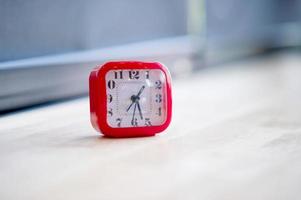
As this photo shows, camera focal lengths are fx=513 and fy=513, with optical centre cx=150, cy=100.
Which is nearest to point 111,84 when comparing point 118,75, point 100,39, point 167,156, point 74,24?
point 118,75

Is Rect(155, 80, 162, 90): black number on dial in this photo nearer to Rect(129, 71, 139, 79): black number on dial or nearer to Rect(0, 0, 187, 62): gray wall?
Rect(129, 71, 139, 79): black number on dial

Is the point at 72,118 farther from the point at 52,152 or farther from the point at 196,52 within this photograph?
the point at 196,52

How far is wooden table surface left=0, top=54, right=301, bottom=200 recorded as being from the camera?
0.89 meters

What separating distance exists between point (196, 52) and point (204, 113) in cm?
182

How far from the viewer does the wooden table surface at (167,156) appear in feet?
2.93

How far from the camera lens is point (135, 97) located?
1306 millimetres

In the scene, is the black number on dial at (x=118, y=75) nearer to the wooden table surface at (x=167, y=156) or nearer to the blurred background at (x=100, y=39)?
the wooden table surface at (x=167, y=156)

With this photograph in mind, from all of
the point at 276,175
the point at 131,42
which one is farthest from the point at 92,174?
the point at 131,42

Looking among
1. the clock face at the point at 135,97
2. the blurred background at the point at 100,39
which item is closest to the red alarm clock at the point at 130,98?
the clock face at the point at 135,97

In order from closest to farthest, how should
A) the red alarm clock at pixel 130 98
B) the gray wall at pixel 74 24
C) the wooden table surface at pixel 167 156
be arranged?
the wooden table surface at pixel 167 156, the red alarm clock at pixel 130 98, the gray wall at pixel 74 24

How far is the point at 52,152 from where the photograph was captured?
119 centimetres

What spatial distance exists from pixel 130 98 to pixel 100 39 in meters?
1.20

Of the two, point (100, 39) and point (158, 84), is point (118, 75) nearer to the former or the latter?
point (158, 84)

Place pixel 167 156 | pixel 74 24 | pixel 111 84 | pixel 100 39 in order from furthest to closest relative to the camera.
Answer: pixel 100 39 → pixel 74 24 → pixel 111 84 → pixel 167 156
